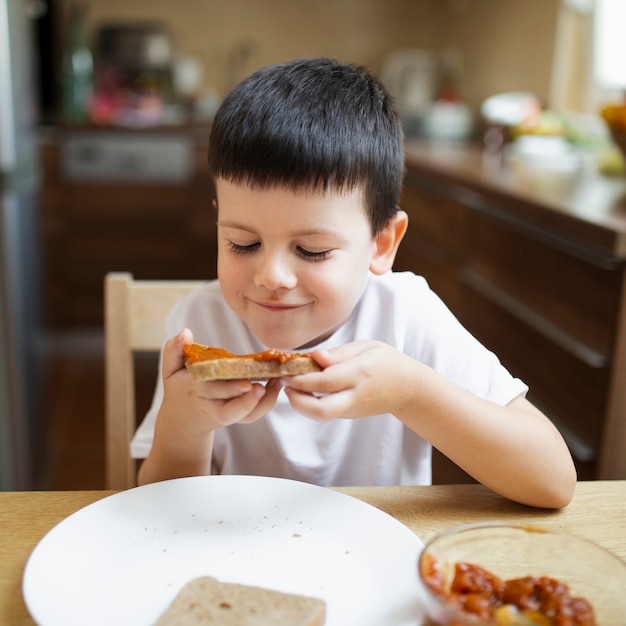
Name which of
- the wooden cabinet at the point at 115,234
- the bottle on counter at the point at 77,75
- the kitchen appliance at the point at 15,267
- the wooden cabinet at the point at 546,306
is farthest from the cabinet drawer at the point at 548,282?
the bottle on counter at the point at 77,75

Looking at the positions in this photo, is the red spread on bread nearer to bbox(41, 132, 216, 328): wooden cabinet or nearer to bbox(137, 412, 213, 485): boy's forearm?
bbox(137, 412, 213, 485): boy's forearm

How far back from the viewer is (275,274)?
2.58ft

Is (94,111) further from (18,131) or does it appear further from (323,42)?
(18,131)

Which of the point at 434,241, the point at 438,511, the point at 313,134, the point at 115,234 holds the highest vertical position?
the point at 313,134

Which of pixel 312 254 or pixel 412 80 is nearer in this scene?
pixel 312 254

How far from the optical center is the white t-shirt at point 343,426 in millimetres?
1007

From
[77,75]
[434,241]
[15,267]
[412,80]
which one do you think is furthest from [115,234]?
[412,80]

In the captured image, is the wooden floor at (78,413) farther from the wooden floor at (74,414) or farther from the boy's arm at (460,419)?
the boy's arm at (460,419)

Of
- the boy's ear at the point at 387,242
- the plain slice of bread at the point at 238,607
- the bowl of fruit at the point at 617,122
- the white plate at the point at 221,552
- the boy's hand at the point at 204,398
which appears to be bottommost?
the white plate at the point at 221,552

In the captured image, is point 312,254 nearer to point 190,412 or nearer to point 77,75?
point 190,412

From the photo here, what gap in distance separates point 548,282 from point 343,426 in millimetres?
897

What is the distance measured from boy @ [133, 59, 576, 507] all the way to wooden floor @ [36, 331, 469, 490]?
3.37 ft

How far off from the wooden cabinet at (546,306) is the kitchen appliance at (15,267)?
3.94ft

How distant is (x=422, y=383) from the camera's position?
0.76 m
